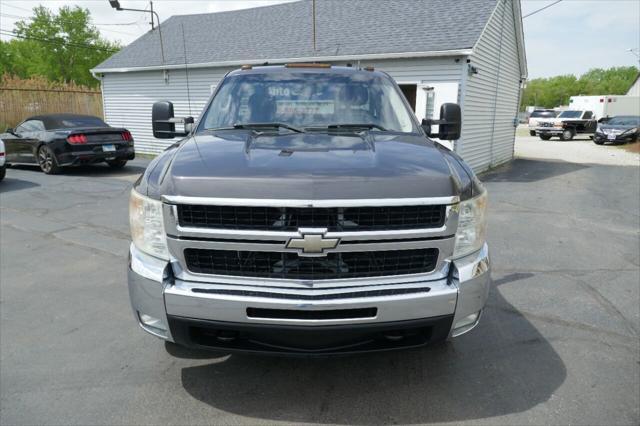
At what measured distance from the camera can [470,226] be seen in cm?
241

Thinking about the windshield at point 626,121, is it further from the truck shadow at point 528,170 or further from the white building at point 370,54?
the white building at point 370,54

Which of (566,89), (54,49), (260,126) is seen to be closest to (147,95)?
(260,126)

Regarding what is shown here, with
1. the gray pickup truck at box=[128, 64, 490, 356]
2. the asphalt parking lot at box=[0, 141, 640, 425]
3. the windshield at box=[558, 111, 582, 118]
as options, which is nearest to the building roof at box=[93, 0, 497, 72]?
the asphalt parking lot at box=[0, 141, 640, 425]

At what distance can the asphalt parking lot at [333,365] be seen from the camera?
8.47ft

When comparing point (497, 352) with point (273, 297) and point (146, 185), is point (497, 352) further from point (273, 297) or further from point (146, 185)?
point (146, 185)

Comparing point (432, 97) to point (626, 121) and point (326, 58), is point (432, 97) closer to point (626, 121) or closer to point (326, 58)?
point (326, 58)

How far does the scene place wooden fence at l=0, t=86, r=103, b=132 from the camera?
2002cm

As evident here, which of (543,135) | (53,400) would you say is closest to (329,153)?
(53,400)

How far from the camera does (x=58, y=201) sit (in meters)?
8.40

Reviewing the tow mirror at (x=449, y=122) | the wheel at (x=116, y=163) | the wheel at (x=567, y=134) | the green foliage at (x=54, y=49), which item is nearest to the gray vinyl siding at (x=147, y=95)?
the wheel at (x=116, y=163)

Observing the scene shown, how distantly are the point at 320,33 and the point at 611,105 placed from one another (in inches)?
1367

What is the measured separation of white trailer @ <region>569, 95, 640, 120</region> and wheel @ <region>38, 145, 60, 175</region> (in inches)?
1577

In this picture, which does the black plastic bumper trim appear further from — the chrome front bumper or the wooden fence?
the wooden fence

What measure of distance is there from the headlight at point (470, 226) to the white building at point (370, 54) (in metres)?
9.39
